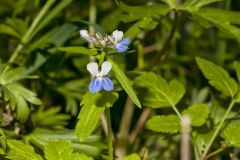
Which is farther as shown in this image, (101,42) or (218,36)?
→ (218,36)

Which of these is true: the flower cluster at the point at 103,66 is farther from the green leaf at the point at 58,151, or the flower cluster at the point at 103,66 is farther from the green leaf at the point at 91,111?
the green leaf at the point at 58,151

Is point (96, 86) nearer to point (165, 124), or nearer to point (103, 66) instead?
point (103, 66)

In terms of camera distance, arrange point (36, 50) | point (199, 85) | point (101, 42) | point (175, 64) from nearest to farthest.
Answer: point (101, 42), point (36, 50), point (199, 85), point (175, 64)

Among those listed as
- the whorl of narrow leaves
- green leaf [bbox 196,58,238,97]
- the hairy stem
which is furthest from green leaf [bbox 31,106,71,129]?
green leaf [bbox 196,58,238,97]

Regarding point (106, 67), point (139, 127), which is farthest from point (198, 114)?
point (139, 127)

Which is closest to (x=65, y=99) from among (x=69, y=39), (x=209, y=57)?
(x=69, y=39)

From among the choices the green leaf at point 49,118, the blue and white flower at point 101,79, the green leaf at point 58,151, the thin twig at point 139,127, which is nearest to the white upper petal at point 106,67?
the blue and white flower at point 101,79

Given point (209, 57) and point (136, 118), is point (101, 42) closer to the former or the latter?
point (136, 118)

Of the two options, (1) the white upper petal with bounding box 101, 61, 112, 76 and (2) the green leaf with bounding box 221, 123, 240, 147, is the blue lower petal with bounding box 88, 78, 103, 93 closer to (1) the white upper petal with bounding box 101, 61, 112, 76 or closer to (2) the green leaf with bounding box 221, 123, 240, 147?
(1) the white upper petal with bounding box 101, 61, 112, 76
